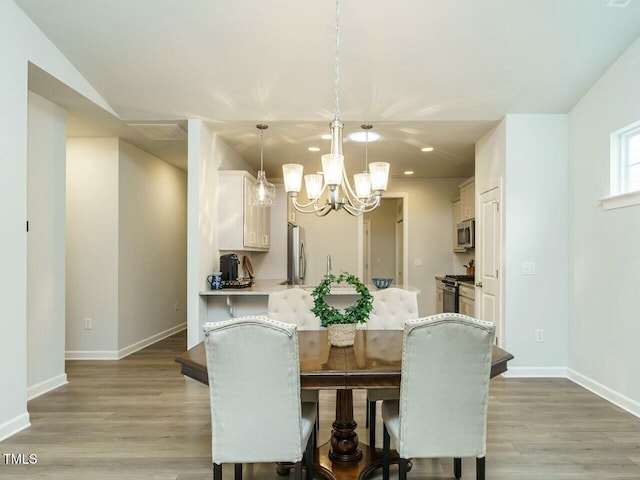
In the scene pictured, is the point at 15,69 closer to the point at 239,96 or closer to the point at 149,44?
the point at 149,44

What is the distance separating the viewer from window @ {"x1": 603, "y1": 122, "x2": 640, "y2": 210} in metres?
3.46

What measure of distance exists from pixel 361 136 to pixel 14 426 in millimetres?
3946

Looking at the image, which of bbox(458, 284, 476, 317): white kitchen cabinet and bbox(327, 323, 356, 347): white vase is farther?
bbox(458, 284, 476, 317): white kitchen cabinet

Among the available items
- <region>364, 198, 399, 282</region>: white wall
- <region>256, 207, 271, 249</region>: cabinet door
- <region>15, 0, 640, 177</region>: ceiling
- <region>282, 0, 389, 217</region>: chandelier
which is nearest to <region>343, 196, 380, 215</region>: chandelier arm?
<region>282, 0, 389, 217</region>: chandelier

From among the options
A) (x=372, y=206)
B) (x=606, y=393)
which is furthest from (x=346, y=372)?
(x=606, y=393)

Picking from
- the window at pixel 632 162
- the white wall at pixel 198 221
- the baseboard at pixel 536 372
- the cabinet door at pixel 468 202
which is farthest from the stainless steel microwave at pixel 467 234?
the white wall at pixel 198 221

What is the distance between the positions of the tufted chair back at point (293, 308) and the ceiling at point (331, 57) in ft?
6.10

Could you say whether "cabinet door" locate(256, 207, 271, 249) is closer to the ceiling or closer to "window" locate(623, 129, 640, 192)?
the ceiling

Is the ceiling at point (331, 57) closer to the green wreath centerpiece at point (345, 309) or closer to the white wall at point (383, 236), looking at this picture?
the green wreath centerpiece at point (345, 309)

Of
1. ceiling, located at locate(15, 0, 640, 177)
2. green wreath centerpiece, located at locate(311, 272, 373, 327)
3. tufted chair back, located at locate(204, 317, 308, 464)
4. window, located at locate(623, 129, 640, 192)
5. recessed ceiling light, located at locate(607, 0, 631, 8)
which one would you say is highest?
recessed ceiling light, located at locate(607, 0, 631, 8)

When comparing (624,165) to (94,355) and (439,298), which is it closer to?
(439,298)

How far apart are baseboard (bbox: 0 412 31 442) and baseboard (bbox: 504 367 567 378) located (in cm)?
396

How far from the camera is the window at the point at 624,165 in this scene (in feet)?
11.3

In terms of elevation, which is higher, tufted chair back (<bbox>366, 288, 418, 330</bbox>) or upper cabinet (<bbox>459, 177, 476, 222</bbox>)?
upper cabinet (<bbox>459, 177, 476, 222</bbox>)
